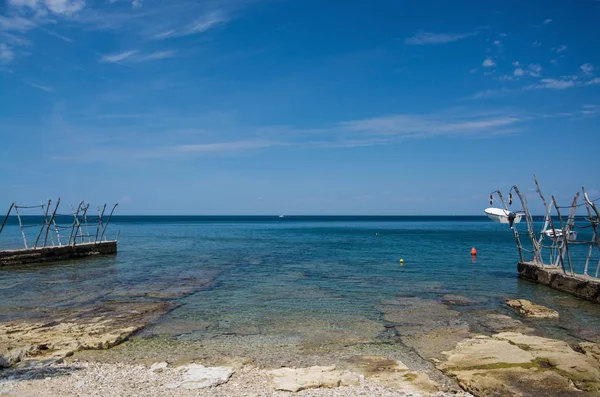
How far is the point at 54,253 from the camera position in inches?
1314

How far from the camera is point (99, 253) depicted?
38500 millimetres

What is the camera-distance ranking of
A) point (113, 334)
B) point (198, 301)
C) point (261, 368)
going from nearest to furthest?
point (261, 368) → point (113, 334) → point (198, 301)

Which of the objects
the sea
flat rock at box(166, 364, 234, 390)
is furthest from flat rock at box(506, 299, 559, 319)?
flat rock at box(166, 364, 234, 390)

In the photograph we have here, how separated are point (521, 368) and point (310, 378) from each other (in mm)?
4755

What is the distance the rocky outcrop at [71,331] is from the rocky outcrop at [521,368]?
9.35 metres

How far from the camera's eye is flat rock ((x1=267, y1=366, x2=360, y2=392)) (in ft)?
30.0

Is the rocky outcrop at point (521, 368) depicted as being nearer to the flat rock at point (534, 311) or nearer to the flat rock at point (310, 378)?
the flat rock at point (310, 378)

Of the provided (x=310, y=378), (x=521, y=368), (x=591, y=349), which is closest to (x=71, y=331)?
(x=310, y=378)

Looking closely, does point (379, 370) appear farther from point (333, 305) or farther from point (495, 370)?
point (333, 305)

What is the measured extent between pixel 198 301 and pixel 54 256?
20.4 metres

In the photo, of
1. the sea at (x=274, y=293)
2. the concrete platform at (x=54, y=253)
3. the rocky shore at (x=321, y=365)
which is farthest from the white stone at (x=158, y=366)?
the concrete platform at (x=54, y=253)

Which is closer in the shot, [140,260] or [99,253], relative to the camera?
[140,260]

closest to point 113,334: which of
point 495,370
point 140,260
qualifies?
point 495,370

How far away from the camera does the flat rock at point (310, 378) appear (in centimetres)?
913
